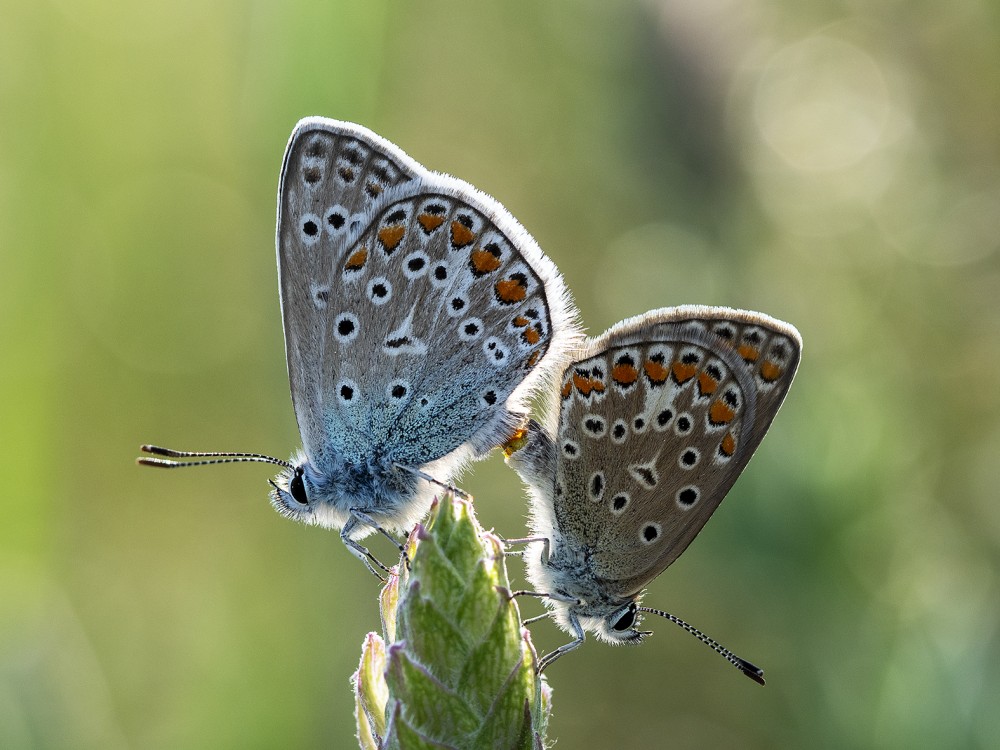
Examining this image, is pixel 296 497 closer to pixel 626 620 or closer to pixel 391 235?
pixel 391 235

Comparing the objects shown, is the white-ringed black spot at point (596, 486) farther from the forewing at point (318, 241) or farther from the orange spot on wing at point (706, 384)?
the forewing at point (318, 241)

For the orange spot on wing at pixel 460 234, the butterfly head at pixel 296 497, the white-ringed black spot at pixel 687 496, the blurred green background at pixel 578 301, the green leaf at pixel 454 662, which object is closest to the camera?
the green leaf at pixel 454 662

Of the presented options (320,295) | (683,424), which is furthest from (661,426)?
(320,295)

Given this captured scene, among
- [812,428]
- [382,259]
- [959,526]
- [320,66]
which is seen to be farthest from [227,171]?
[959,526]

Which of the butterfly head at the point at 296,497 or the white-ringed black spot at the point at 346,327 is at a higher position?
the white-ringed black spot at the point at 346,327

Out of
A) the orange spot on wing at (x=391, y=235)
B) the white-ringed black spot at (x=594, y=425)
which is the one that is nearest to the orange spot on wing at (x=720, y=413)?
the white-ringed black spot at (x=594, y=425)

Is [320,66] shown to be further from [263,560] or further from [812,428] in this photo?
[812,428]

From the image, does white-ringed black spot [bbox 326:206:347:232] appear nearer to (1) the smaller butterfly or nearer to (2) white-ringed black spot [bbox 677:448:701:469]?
(1) the smaller butterfly

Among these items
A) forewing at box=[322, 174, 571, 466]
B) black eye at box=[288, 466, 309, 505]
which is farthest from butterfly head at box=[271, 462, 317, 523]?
forewing at box=[322, 174, 571, 466]
